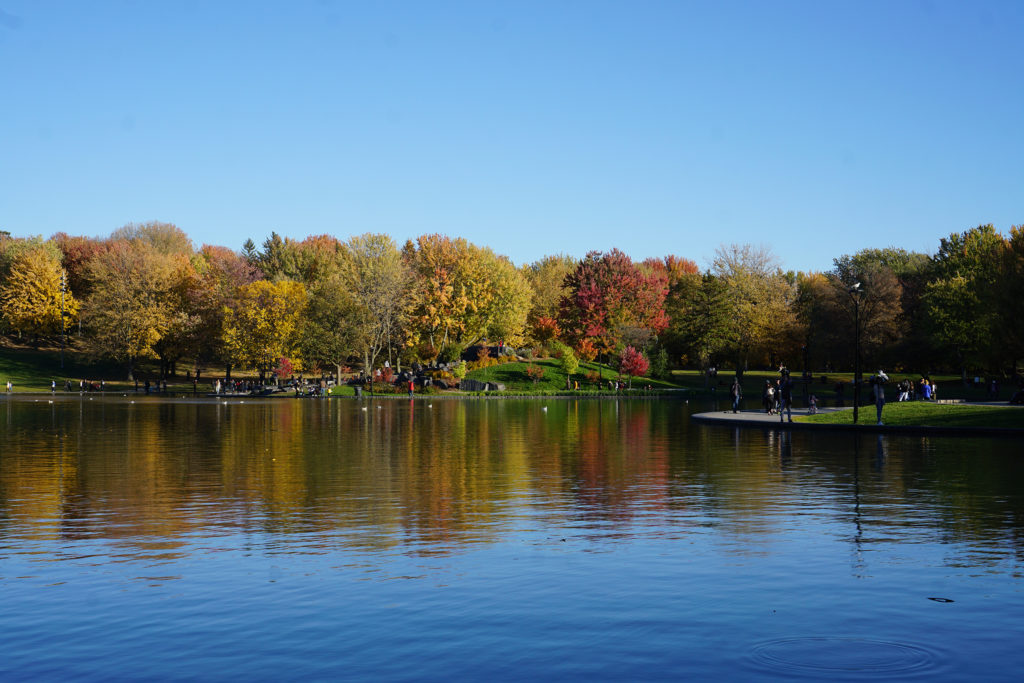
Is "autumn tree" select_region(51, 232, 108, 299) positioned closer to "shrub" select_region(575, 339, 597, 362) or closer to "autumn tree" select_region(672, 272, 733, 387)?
"shrub" select_region(575, 339, 597, 362)

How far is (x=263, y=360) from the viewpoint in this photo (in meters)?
101

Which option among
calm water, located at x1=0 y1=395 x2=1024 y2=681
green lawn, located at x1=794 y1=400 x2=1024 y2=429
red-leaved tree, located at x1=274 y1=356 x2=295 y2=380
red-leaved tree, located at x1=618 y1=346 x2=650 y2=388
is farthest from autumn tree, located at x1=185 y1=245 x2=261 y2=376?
calm water, located at x1=0 y1=395 x2=1024 y2=681

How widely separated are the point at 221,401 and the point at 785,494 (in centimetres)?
5905

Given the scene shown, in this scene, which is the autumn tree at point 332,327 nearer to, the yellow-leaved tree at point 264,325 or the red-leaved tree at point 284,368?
the yellow-leaved tree at point 264,325

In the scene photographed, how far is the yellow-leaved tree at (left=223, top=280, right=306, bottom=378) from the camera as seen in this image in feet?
326

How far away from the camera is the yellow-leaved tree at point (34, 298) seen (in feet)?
396

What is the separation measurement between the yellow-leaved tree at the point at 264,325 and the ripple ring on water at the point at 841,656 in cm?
9362

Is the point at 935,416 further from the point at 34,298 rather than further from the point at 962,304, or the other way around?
the point at 34,298

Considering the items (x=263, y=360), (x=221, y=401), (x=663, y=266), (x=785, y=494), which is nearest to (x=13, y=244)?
(x=263, y=360)

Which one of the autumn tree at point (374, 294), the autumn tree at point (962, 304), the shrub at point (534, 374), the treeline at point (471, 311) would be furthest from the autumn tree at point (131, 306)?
the autumn tree at point (962, 304)

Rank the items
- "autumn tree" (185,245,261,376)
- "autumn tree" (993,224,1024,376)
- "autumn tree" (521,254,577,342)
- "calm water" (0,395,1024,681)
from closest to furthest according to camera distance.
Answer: "calm water" (0,395,1024,681)
"autumn tree" (993,224,1024,376)
"autumn tree" (185,245,261,376)
"autumn tree" (521,254,577,342)

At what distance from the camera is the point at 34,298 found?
12125cm

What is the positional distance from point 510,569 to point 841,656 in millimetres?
4799

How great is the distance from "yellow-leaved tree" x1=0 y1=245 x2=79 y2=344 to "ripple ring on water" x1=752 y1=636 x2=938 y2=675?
12470 centimetres
